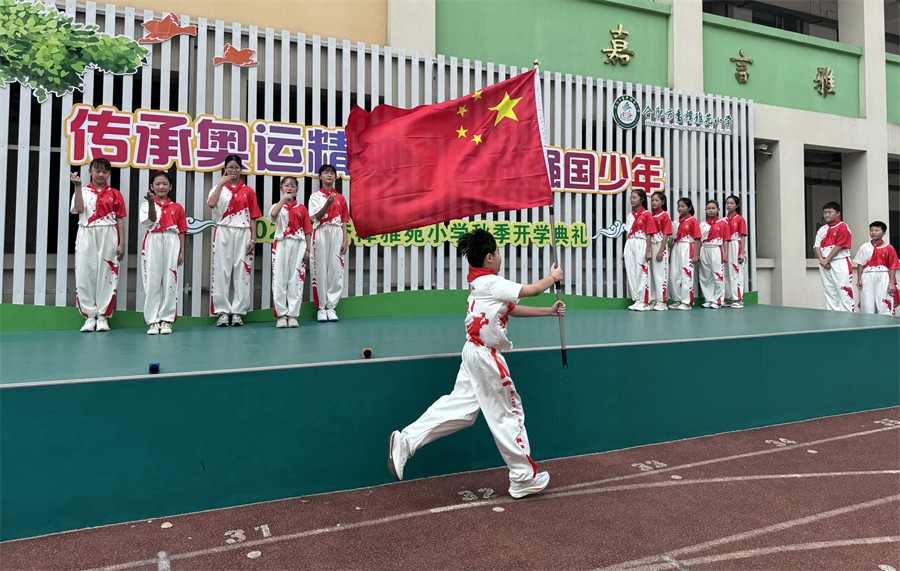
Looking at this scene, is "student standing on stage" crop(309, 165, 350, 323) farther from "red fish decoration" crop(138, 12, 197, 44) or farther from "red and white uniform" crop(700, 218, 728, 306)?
"red and white uniform" crop(700, 218, 728, 306)

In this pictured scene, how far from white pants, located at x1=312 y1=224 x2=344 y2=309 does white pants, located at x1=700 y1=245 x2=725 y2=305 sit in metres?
5.02

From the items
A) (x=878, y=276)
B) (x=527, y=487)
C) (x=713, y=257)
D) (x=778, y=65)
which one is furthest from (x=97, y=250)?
(x=778, y=65)

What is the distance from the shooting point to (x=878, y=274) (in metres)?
7.42

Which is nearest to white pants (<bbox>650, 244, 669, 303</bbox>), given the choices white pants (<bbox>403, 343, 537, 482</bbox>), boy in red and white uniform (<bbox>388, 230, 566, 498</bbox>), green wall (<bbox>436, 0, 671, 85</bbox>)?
green wall (<bbox>436, 0, 671, 85</bbox>)

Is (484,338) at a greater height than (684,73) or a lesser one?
lesser

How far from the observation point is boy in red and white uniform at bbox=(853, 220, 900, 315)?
7367 mm

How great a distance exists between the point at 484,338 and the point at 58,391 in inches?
77.0

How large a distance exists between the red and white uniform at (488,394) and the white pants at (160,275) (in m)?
3.03

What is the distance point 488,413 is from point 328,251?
346cm

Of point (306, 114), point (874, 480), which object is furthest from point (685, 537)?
point (306, 114)

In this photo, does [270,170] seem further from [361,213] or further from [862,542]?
[862,542]

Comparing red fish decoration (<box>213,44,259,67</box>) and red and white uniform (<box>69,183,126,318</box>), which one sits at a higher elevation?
red fish decoration (<box>213,44,259,67</box>)

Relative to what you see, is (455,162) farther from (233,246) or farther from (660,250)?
(660,250)

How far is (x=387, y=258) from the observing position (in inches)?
267
